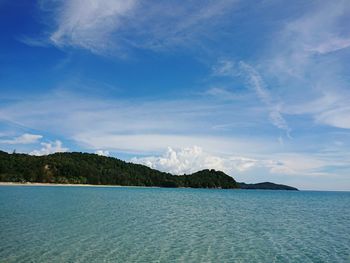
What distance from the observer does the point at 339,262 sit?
917 inches

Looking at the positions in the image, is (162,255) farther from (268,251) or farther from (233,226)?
(233,226)

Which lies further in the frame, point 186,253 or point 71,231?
point 71,231

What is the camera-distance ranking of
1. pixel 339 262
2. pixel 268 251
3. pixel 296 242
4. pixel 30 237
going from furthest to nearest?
pixel 296 242 < pixel 30 237 < pixel 268 251 < pixel 339 262

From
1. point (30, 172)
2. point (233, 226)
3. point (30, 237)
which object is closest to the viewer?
point (30, 237)

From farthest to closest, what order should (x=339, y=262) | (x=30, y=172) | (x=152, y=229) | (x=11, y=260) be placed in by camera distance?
(x=30, y=172) < (x=152, y=229) < (x=339, y=262) < (x=11, y=260)

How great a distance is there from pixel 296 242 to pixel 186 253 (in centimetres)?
1099

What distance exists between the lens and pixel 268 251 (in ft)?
85.0

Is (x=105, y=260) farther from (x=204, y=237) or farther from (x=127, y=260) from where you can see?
(x=204, y=237)

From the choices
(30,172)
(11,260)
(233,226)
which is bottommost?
(11,260)

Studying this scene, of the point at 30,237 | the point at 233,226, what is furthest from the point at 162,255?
the point at 233,226

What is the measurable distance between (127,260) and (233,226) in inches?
755

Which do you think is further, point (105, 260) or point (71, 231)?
point (71, 231)

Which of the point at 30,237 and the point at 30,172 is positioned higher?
the point at 30,172

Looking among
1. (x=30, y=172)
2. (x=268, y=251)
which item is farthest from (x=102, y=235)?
(x=30, y=172)
